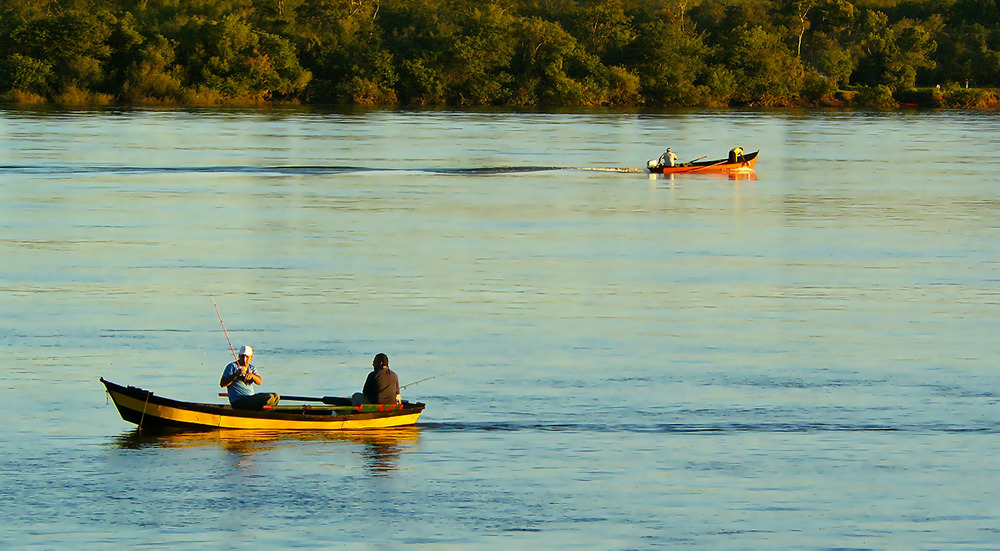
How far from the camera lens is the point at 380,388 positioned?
17.7m

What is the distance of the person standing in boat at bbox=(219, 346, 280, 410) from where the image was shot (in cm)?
1756

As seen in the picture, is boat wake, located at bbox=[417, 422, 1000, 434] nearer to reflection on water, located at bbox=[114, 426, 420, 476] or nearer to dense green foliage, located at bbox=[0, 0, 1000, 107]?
reflection on water, located at bbox=[114, 426, 420, 476]

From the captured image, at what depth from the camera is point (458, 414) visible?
18.9 m

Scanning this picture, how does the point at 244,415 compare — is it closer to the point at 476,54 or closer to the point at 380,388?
the point at 380,388

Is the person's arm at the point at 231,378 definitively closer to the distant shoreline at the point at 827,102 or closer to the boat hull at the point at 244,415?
the boat hull at the point at 244,415

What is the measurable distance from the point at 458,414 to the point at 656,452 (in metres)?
2.79

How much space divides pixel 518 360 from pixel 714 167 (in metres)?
36.6

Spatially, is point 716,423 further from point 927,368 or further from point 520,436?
point 927,368

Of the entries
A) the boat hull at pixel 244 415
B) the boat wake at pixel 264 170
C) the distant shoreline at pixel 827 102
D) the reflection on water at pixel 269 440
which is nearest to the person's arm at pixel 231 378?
the boat hull at pixel 244 415

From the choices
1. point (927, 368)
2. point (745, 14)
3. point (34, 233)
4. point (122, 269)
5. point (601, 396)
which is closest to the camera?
point (601, 396)

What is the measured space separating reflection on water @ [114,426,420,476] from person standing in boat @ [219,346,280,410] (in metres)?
0.37

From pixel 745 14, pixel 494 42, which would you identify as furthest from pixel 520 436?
pixel 745 14

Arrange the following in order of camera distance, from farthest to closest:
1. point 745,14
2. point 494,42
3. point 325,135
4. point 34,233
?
point 745,14
point 494,42
point 325,135
point 34,233

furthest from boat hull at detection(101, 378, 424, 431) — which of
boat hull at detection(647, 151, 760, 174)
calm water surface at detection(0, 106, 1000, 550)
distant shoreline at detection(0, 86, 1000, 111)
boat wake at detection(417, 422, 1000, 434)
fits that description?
distant shoreline at detection(0, 86, 1000, 111)
